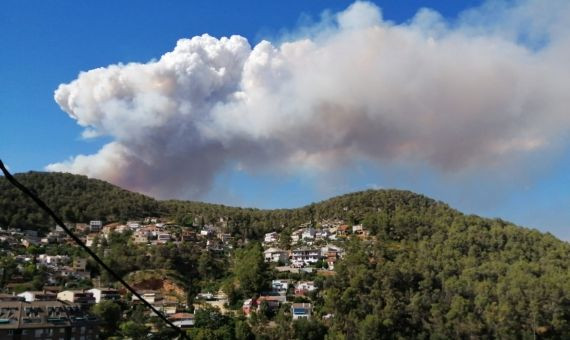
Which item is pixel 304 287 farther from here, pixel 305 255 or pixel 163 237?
pixel 163 237

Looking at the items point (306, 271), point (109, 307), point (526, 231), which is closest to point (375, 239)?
point (306, 271)

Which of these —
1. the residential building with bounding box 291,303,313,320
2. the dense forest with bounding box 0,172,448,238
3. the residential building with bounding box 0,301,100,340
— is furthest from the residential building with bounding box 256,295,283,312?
the dense forest with bounding box 0,172,448,238

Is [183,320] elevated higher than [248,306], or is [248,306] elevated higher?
[248,306]

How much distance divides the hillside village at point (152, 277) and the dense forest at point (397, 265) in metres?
1.78

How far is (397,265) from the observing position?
149 feet

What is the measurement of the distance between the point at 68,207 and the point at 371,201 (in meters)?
42.9

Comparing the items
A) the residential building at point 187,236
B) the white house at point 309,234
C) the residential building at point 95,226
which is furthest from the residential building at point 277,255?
the residential building at point 95,226

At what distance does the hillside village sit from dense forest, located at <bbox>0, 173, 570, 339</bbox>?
178 cm

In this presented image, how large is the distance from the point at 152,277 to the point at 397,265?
2143 cm

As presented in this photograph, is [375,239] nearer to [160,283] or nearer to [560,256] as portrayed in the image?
[560,256]

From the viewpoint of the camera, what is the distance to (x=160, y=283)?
46.9 meters

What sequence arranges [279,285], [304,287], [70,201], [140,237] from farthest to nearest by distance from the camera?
1. [70,201]
2. [140,237]
3. [279,285]
4. [304,287]

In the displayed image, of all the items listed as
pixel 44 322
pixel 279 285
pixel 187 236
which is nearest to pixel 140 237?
pixel 187 236

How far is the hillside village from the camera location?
109 feet
